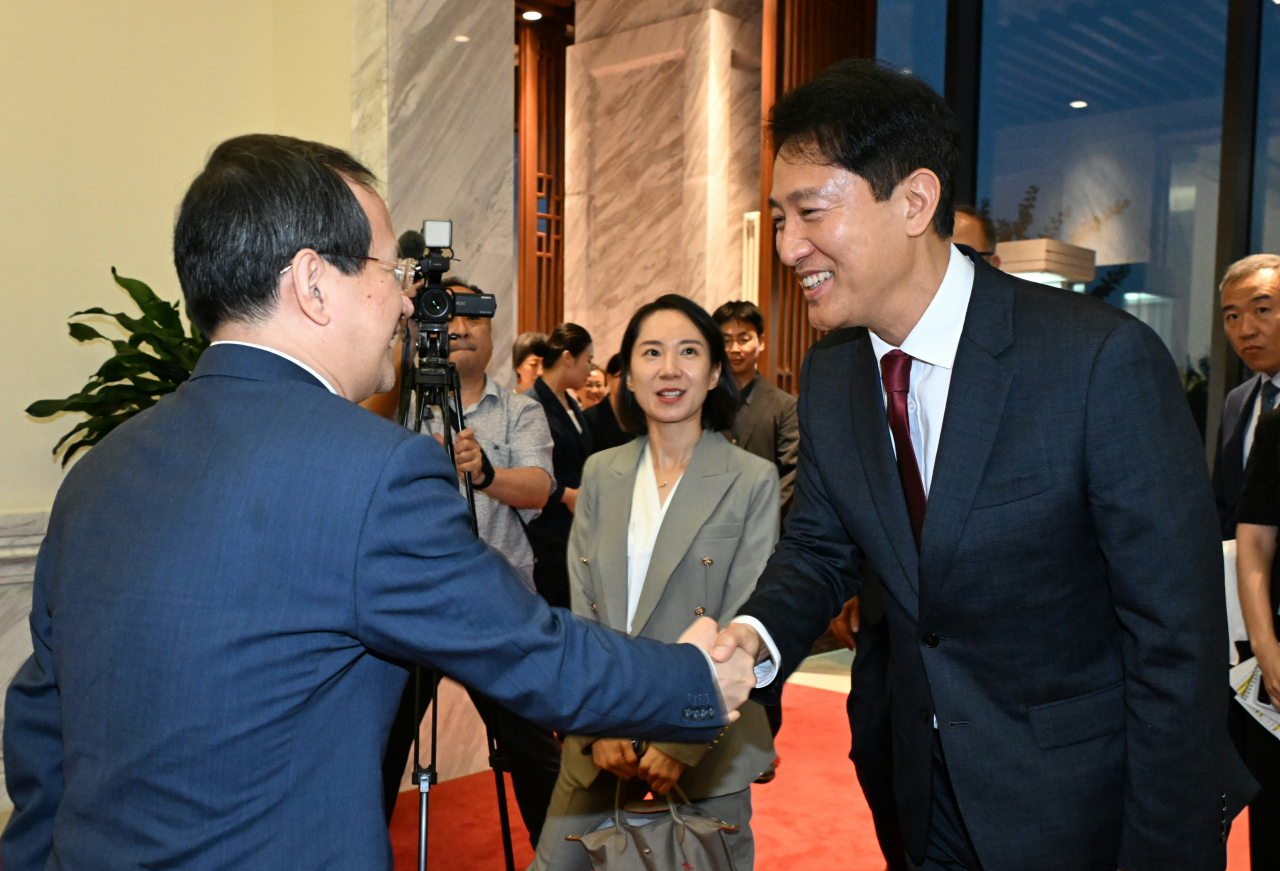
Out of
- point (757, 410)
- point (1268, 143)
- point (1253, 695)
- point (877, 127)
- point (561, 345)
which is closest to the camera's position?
point (877, 127)

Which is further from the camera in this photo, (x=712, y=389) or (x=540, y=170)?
(x=540, y=170)

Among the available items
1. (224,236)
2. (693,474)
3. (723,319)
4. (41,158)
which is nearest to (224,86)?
(41,158)

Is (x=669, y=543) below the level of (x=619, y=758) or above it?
above

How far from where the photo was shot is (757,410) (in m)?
4.66

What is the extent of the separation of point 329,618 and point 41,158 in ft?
11.3

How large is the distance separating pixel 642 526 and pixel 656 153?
5.77 metres

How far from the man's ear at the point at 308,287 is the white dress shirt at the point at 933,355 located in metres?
0.93

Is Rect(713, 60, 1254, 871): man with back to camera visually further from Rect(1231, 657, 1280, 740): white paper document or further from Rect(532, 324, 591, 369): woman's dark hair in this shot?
Rect(532, 324, 591, 369): woman's dark hair

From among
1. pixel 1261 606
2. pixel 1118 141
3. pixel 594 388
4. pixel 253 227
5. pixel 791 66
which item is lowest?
pixel 1261 606

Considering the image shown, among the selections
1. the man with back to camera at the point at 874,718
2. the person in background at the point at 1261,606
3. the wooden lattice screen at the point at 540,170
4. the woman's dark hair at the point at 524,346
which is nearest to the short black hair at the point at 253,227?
the man with back to camera at the point at 874,718

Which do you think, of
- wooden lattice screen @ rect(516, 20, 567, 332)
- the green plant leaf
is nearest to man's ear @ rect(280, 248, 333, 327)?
the green plant leaf

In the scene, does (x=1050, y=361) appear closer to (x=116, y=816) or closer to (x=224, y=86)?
(x=116, y=816)

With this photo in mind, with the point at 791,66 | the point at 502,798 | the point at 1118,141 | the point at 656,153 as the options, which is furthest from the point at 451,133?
the point at 1118,141

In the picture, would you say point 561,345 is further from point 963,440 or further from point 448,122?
point 963,440
